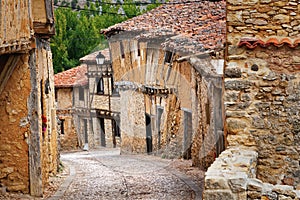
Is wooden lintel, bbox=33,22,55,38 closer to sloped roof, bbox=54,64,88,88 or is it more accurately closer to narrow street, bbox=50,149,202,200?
narrow street, bbox=50,149,202,200

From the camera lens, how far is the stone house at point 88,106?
29.4 m

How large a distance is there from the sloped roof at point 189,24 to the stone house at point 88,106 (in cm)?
562

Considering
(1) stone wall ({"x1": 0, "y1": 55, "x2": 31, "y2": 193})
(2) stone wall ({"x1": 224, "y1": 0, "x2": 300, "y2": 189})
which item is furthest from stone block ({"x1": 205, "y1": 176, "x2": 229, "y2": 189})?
(1) stone wall ({"x1": 0, "y1": 55, "x2": 31, "y2": 193})

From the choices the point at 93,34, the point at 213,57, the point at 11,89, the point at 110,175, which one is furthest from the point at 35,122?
the point at 93,34

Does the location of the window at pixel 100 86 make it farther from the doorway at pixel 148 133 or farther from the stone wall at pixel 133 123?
the doorway at pixel 148 133

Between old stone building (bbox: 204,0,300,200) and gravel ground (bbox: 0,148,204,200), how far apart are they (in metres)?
3.32

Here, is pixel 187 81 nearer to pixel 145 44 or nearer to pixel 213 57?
pixel 213 57

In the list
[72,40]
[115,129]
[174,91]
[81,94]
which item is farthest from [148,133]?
[72,40]

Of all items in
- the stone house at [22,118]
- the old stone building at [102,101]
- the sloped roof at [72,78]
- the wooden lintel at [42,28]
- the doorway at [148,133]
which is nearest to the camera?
the stone house at [22,118]

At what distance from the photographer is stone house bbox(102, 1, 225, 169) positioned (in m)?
12.5

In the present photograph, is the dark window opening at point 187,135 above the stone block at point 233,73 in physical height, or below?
below

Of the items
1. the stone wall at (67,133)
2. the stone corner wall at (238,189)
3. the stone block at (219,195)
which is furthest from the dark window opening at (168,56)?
the stone wall at (67,133)

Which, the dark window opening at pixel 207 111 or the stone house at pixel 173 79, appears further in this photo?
the dark window opening at pixel 207 111

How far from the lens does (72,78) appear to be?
1293 inches
